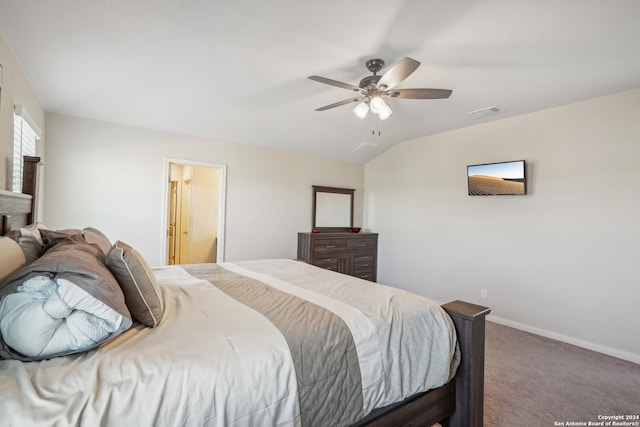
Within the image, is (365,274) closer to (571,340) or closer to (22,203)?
(571,340)

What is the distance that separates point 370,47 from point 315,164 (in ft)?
9.81

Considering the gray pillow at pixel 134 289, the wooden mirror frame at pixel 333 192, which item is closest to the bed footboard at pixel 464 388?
the gray pillow at pixel 134 289

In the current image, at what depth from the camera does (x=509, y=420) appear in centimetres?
195

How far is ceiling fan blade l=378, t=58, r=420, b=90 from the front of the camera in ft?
6.39

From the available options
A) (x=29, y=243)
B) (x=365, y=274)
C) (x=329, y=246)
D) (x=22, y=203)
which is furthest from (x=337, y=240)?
(x=29, y=243)

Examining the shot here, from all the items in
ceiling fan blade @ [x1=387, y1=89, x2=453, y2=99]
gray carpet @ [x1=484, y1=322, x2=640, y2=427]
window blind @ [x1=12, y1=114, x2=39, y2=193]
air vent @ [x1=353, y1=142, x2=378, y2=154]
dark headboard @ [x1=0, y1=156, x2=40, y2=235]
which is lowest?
gray carpet @ [x1=484, y1=322, x2=640, y2=427]

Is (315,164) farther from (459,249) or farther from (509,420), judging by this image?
(509,420)

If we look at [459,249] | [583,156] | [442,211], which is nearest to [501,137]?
[583,156]

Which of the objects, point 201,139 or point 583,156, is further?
point 201,139

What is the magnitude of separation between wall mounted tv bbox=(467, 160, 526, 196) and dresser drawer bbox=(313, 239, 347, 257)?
2.12 meters

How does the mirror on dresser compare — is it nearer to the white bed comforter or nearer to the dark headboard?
the white bed comforter

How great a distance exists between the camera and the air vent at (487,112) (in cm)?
343

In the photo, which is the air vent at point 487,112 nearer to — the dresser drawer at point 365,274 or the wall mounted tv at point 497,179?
the wall mounted tv at point 497,179

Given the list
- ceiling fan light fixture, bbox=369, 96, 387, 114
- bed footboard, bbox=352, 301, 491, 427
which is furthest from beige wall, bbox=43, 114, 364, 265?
bed footboard, bbox=352, 301, 491, 427
